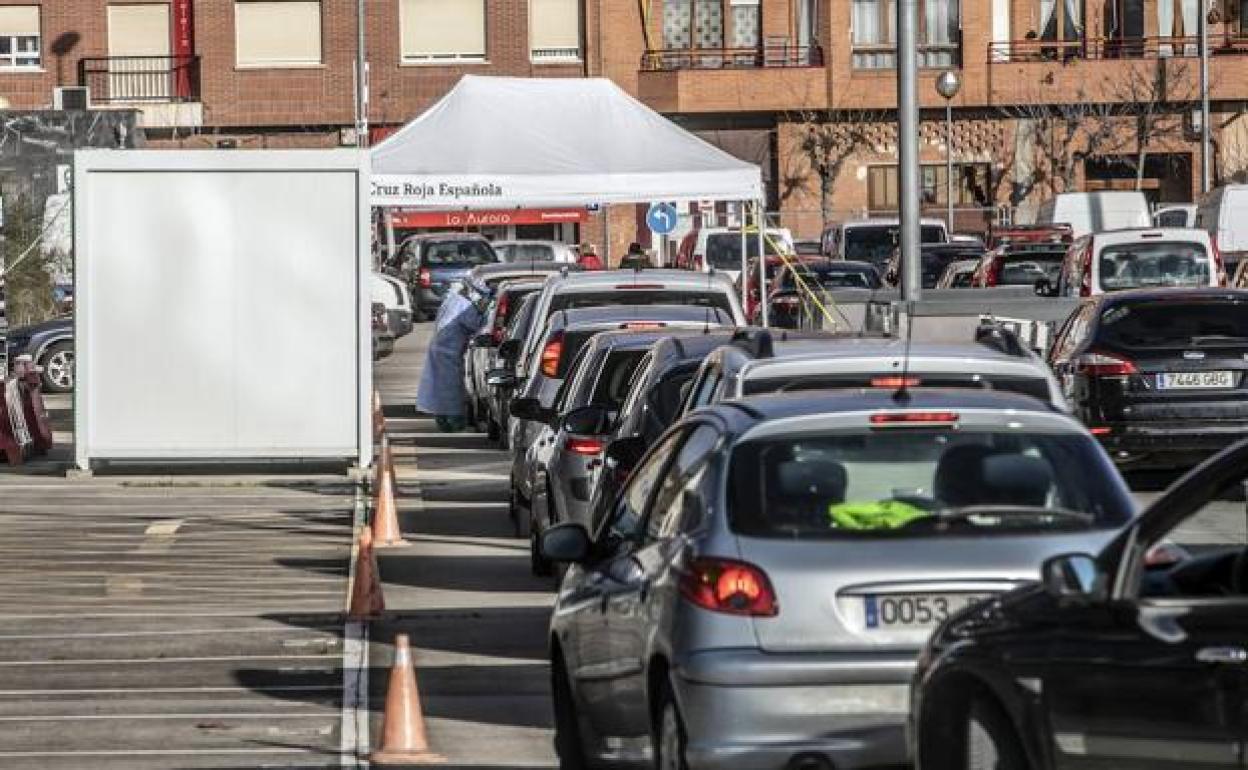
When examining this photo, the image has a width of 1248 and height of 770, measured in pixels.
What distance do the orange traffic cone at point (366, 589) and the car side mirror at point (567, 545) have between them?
18.3ft

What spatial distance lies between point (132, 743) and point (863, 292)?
23466 millimetres

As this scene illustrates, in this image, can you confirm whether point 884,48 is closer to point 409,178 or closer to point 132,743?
point 409,178

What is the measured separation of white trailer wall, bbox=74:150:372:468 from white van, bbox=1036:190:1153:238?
2843 cm

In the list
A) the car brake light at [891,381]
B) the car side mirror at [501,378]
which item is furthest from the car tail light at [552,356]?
the car brake light at [891,381]

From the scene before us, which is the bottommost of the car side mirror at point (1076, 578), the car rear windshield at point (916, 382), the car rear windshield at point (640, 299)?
the car side mirror at point (1076, 578)

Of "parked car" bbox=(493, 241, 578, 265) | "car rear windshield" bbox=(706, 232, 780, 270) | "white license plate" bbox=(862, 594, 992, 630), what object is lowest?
"white license plate" bbox=(862, 594, 992, 630)

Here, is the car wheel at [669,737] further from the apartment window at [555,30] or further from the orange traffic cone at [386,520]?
the apartment window at [555,30]

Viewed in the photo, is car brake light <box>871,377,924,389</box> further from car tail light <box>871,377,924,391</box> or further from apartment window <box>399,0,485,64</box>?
apartment window <box>399,0,485,64</box>

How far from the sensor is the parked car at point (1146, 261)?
Answer: 99.6ft

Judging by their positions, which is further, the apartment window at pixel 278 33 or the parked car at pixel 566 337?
the apartment window at pixel 278 33

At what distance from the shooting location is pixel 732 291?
73.5 ft

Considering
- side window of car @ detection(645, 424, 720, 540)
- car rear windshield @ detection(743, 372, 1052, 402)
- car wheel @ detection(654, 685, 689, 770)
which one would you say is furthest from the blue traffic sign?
car wheel @ detection(654, 685, 689, 770)

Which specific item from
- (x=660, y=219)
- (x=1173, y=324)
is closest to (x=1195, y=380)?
(x=1173, y=324)

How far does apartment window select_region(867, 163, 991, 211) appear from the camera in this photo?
69.4m
